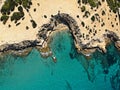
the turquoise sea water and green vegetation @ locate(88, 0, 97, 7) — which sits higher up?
green vegetation @ locate(88, 0, 97, 7)

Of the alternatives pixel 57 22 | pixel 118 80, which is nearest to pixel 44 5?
pixel 57 22

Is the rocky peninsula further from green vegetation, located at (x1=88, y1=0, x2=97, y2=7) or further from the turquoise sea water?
the turquoise sea water

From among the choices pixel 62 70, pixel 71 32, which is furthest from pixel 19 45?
pixel 71 32

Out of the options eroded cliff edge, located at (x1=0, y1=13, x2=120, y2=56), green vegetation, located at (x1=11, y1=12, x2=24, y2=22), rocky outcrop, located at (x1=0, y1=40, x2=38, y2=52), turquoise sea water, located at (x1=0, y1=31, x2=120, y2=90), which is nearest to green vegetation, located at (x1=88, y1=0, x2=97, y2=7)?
eroded cliff edge, located at (x1=0, y1=13, x2=120, y2=56)

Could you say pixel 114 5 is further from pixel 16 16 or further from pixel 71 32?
pixel 16 16

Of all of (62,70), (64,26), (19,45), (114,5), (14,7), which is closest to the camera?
(19,45)

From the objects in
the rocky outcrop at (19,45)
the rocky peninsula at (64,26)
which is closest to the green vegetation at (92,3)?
the rocky peninsula at (64,26)

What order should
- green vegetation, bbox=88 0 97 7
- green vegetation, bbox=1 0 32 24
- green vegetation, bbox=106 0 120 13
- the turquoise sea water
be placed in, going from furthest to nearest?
1. green vegetation, bbox=106 0 120 13
2. green vegetation, bbox=88 0 97 7
3. green vegetation, bbox=1 0 32 24
4. the turquoise sea water
